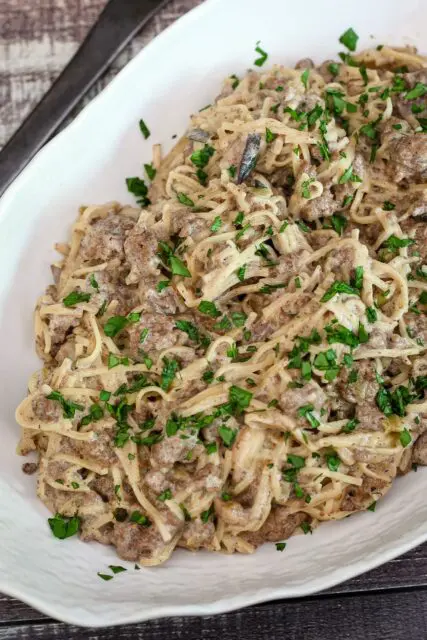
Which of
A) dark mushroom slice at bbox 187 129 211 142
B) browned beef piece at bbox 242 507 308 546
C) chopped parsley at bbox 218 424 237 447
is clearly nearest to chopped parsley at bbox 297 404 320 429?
chopped parsley at bbox 218 424 237 447

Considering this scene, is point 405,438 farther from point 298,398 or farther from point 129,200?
point 129,200

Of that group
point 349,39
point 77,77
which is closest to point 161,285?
point 77,77

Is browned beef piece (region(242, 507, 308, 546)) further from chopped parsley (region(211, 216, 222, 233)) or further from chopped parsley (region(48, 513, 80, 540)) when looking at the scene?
chopped parsley (region(211, 216, 222, 233))

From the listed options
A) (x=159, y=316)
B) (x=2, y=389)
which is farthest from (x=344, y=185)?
(x=2, y=389)

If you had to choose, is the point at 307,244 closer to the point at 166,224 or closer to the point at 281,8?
the point at 166,224

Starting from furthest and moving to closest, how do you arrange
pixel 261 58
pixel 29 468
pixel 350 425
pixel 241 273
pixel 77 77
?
pixel 77 77, pixel 261 58, pixel 29 468, pixel 241 273, pixel 350 425

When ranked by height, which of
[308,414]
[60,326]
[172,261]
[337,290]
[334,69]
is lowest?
[308,414]

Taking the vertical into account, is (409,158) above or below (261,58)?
below
